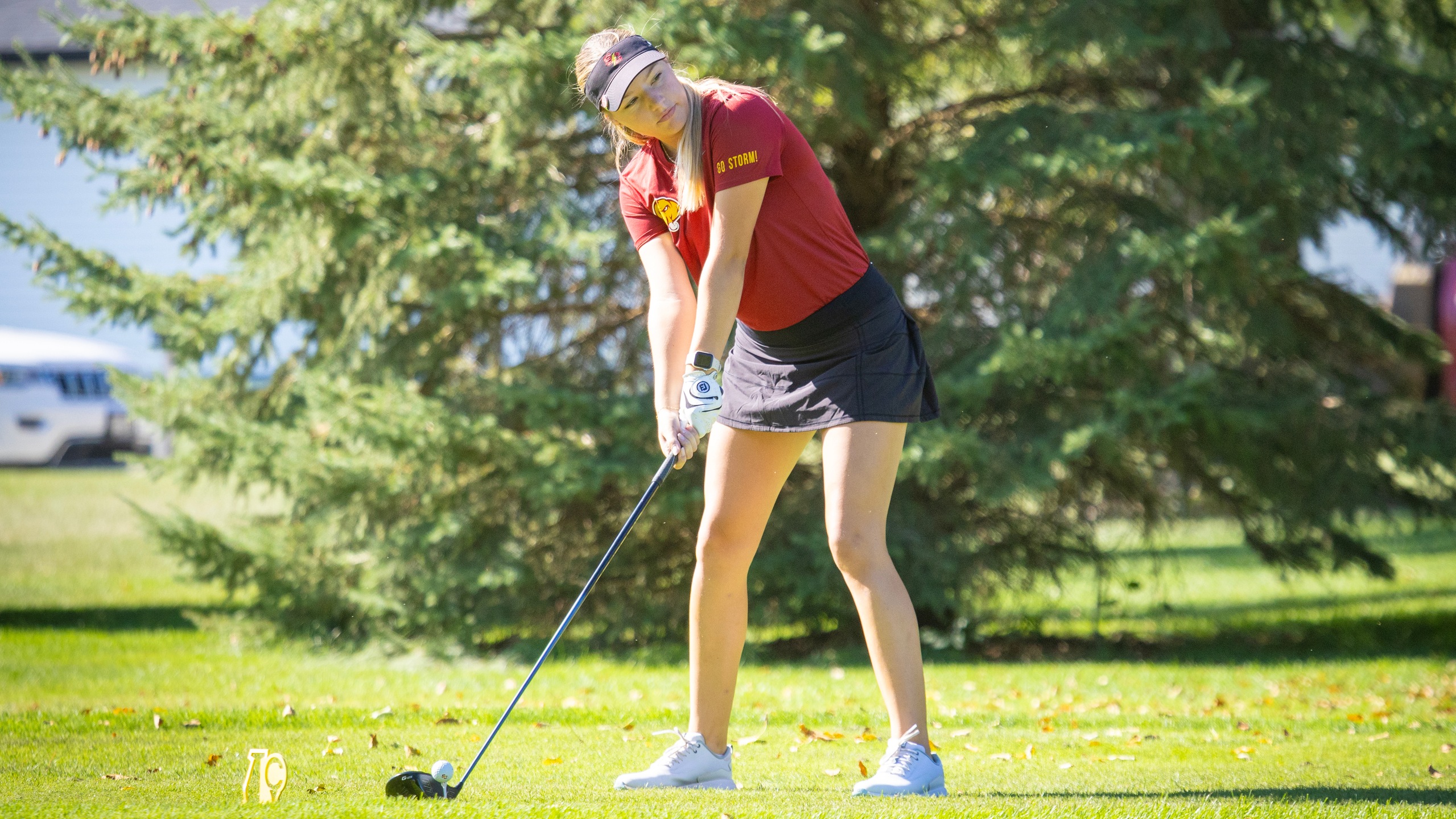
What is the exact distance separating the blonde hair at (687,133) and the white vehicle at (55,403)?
17824 millimetres

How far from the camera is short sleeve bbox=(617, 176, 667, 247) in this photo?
3.24 meters

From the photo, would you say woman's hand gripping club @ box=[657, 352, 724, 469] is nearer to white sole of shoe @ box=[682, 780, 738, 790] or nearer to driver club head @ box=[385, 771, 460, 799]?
white sole of shoe @ box=[682, 780, 738, 790]

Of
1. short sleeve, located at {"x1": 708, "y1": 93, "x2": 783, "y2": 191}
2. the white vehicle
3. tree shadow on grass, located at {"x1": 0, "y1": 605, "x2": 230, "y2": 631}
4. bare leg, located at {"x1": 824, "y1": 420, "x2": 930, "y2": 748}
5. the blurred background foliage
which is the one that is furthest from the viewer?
the white vehicle

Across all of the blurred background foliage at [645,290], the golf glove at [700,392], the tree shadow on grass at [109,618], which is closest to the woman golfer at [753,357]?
the golf glove at [700,392]

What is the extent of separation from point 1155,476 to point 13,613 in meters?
6.61

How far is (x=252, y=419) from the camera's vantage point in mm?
6828

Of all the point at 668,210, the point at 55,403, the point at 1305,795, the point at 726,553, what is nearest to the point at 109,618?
the point at 726,553

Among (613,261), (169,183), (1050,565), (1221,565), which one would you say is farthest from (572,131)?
(1221,565)

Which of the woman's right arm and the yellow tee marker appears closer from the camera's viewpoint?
the yellow tee marker

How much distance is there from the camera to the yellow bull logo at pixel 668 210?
3.15 m

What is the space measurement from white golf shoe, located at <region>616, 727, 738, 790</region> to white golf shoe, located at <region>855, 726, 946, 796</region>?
347 mm

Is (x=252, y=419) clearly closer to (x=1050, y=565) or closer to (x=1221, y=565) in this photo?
(x=1050, y=565)

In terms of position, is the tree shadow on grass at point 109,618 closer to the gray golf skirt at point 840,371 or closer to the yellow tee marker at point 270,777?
the yellow tee marker at point 270,777

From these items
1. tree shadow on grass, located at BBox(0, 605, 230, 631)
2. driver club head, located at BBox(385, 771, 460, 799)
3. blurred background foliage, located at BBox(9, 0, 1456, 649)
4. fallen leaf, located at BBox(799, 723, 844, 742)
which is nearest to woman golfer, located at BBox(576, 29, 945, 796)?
driver club head, located at BBox(385, 771, 460, 799)
